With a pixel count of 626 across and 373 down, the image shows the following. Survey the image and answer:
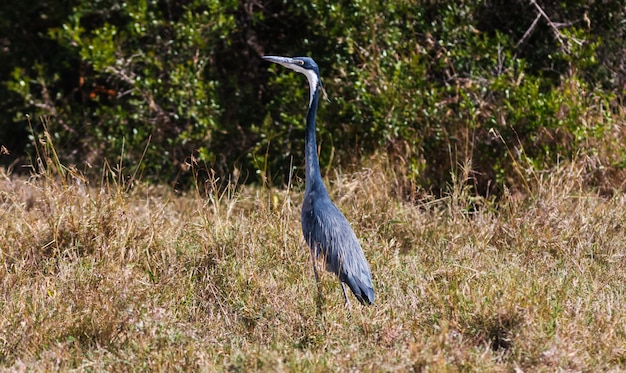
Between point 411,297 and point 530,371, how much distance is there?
90 centimetres

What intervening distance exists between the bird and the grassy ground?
0.11 meters

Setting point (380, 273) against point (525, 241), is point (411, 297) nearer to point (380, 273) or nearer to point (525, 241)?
point (380, 273)

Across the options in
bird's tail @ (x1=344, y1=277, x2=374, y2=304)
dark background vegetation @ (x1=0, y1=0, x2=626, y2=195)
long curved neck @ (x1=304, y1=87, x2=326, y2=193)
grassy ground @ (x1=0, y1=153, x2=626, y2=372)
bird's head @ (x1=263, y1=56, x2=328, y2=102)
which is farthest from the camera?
dark background vegetation @ (x1=0, y1=0, x2=626, y2=195)

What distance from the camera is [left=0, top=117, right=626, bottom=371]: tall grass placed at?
3.87 m

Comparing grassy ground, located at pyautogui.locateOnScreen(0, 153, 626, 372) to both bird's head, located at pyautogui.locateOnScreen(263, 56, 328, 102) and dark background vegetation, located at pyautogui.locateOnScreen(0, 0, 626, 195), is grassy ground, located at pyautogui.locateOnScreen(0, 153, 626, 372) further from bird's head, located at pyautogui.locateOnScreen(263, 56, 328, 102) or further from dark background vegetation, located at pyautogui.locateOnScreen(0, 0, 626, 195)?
bird's head, located at pyautogui.locateOnScreen(263, 56, 328, 102)

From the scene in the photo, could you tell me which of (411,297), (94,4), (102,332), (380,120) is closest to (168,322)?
(102,332)

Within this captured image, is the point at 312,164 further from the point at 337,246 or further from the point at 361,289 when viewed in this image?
the point at 361,289

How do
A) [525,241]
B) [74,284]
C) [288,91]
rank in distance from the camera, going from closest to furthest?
1. [74,284]
2. [525,241]
3. [288,91]

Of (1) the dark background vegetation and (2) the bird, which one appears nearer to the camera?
(2) the bird

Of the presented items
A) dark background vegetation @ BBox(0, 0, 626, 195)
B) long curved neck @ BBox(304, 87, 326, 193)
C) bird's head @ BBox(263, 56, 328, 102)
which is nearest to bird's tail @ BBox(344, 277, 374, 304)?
long curved neck @ BBox(304, 87, 326, 193)

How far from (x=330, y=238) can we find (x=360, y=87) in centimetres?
223

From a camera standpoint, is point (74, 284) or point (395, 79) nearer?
point (74, 284)

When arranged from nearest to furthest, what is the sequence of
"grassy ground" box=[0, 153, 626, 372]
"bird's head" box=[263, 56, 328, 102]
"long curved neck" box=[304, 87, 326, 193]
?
"grassy ground" box=[0, 153, 626, 372], "long curved neck" box=[304, 87, 326, 193], "bird's head" box=[263, 56, 328, 102]

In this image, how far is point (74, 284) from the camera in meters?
4.48
